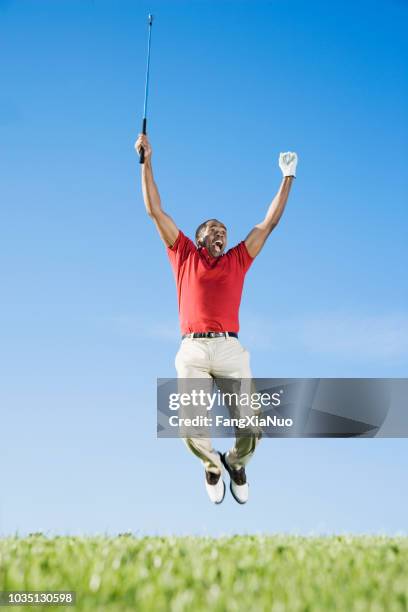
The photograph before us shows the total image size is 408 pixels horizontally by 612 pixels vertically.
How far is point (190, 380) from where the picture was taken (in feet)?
30.1

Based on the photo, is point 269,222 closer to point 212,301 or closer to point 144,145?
point 212,301

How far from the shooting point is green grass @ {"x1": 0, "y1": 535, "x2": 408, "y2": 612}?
5250 millimetres

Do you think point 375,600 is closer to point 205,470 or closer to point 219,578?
point 219,578

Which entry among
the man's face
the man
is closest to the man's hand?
the man

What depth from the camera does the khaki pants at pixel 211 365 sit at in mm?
9094

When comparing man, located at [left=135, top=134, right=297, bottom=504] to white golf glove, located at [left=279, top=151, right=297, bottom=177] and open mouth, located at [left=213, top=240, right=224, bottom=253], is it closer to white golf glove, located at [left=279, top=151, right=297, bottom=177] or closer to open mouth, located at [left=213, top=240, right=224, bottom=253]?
open mouth, located at [left=213, top=240, right=224, bottom=253]

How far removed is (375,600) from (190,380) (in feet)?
13.8

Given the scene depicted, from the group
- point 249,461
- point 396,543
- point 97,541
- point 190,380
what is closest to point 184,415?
point 190,380

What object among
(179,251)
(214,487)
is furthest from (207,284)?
(214,487)

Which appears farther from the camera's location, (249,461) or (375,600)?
(249,461)

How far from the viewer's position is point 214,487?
9.43 m

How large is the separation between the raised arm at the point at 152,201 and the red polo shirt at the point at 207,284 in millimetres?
139

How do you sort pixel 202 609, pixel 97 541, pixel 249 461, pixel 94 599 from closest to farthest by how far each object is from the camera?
1. pixel 202 609
2. pixel 94 599
3. pixel 97 541
4. pixel 249 461

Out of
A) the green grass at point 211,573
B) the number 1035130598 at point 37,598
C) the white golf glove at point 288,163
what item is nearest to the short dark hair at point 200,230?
the white golf glove at point 288,163
